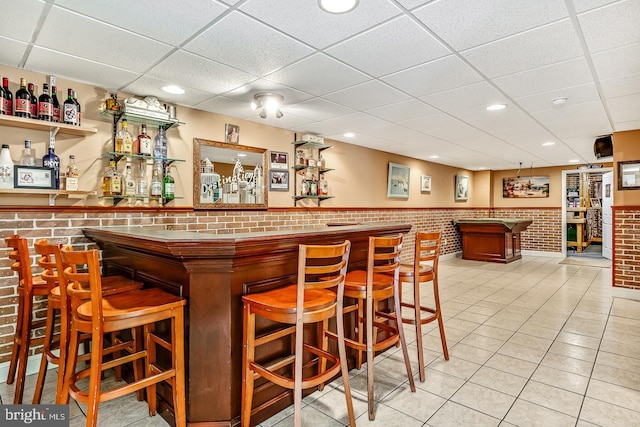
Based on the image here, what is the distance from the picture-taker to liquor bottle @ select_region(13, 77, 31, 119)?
262 cm

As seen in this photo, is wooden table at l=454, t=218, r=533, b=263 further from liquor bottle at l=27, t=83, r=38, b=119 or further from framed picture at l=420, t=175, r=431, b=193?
liquor bottle at l=27, t=83, r=38, b=119

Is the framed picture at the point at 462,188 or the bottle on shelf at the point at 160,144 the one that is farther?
the framed picture at the point at 462,188

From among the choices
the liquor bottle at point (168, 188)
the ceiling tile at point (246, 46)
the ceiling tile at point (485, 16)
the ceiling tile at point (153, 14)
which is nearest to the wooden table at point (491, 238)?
the ceiling tile at point (485, 16)

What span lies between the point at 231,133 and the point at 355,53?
215 cm

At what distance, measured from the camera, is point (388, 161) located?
6648mm

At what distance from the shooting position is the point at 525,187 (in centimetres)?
934

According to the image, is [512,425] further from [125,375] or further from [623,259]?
[623,259]

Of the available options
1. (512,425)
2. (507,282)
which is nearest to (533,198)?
(507,282)

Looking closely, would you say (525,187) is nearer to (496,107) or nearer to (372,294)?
(496,107)

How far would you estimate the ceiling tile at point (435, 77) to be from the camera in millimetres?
2695

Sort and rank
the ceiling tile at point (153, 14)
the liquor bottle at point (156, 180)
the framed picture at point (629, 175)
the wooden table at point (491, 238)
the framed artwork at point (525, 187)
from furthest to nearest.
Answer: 1. the framed artwork at point (525, 187)
2. the wooden table at point (491, 238)
3. the framed picture at point (629, 175)
4. the liquor bottle at point (156, 180)
5. the ceiling tile at point (153, 14)

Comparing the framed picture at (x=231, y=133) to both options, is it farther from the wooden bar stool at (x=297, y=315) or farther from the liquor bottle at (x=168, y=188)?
the wooden bar stool at (x=297, y=315)

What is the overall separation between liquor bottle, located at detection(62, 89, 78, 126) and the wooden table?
7.98 meters

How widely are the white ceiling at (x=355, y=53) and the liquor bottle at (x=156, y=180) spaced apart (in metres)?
0.72
